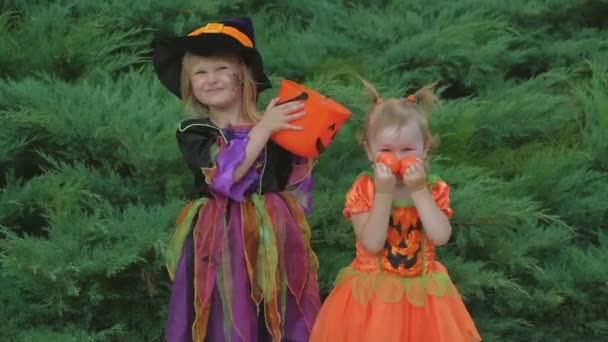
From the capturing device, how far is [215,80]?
2.49m

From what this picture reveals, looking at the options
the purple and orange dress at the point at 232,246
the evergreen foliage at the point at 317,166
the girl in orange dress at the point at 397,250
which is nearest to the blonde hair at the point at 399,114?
the girl in orange dress at the point at 397,250

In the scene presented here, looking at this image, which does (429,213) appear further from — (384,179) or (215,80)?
(215,80)

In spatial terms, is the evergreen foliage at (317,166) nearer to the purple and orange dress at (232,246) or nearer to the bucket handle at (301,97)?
the purple and orange dress at (232,246)

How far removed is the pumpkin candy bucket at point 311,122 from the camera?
2.39 meters

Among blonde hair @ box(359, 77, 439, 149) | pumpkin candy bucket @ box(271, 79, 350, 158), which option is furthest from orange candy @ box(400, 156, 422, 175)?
pumpkin candy bucket @ box(271, 79, 350, 158)

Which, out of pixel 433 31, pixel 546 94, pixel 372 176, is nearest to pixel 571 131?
pixel 546 94

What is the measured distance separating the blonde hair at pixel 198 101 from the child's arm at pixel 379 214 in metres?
0.51

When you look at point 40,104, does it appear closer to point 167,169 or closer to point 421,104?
point 167,169

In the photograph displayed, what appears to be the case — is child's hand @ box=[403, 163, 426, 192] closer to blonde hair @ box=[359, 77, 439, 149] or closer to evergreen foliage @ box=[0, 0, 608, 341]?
blonde hair @ box=[359, 77, 439, 149]

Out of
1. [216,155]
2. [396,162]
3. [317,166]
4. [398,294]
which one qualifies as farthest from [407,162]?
[317,166]

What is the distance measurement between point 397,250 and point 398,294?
0.40 ft

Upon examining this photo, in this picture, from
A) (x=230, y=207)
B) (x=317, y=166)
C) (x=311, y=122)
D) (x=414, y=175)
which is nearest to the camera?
(x=414, y=175)

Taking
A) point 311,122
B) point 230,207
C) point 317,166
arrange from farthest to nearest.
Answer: point 317,166 < point 230,207 < point 311,122

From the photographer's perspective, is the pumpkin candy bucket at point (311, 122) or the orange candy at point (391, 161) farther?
the pumpkin candy bucket at point (311, 122)
